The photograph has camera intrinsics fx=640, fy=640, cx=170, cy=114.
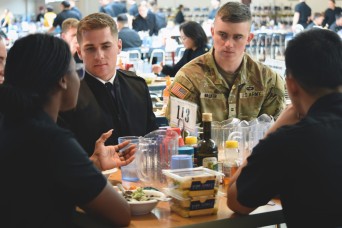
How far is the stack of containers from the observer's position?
91.5 inches

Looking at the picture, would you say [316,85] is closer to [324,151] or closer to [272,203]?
[324,151]

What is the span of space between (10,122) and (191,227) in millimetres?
720

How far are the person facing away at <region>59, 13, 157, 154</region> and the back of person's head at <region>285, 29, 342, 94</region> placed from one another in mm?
1481

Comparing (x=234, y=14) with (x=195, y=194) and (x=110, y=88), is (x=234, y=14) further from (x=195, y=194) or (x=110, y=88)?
(x=195, y=194)

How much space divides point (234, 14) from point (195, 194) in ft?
5.83

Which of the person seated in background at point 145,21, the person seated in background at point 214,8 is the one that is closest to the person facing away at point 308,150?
the person seated in background at point 145,21

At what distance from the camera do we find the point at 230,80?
3.90 metres

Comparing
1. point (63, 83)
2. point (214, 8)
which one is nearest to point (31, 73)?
point (63, 83)

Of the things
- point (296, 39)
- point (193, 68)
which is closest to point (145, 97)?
point (193, 68)

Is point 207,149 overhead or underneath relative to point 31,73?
underneath

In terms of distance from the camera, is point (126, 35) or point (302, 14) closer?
point (126, 35)

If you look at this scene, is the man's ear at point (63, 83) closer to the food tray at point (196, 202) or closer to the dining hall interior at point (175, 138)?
the dining hall interior at point (175, 138)

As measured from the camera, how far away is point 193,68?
3.91 m

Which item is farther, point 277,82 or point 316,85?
point 277,82
